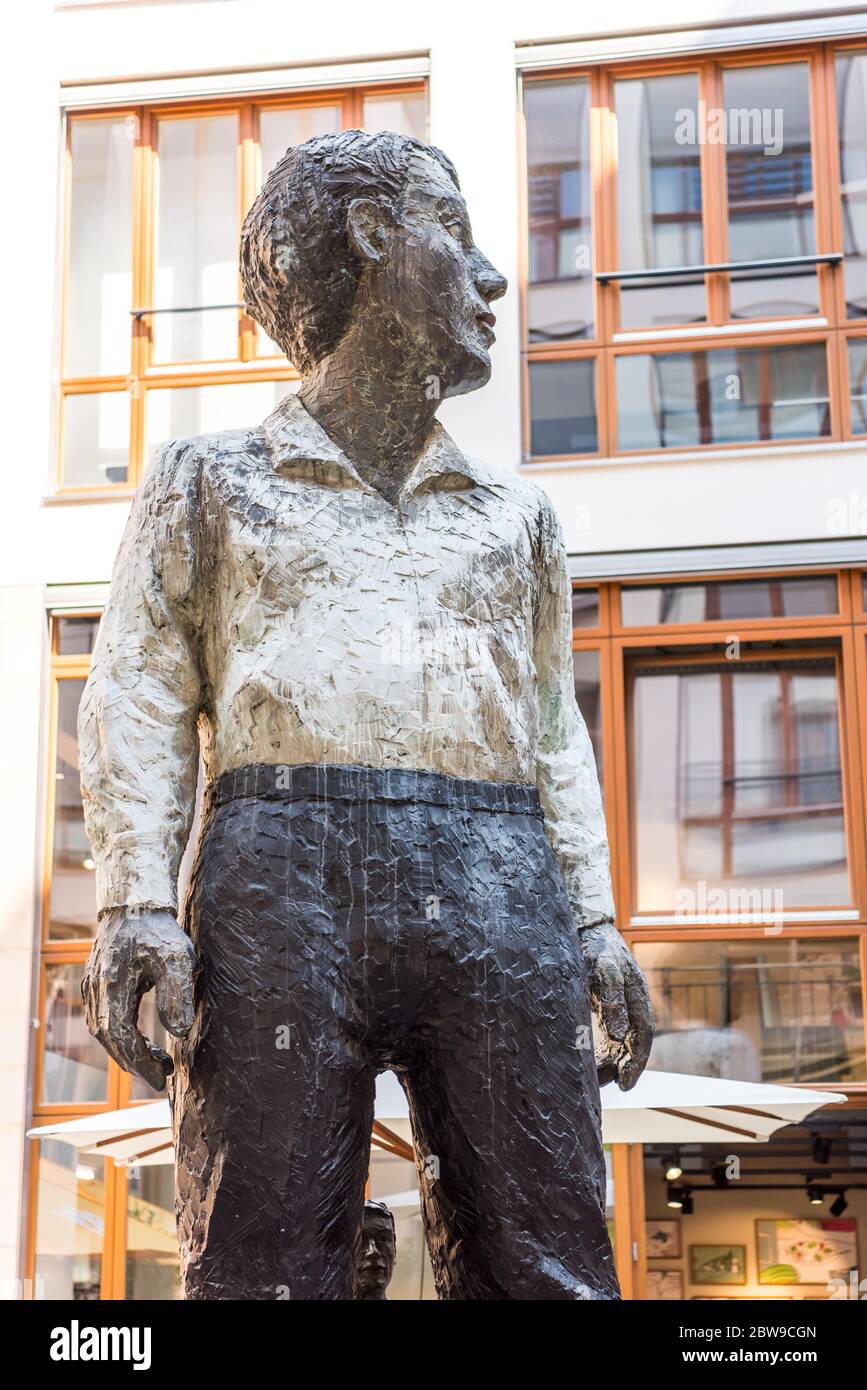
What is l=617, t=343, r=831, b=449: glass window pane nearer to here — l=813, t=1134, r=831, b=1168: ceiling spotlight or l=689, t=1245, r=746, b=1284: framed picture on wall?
l=813, t=1134, r=831, b=1168: ceiling spotlight

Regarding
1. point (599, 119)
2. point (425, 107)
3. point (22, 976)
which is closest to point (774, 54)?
point (599, 119)

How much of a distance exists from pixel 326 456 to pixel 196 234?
11.2m

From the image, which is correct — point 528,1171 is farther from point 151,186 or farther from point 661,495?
point 151,186

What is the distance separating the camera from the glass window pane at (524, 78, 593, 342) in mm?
13367

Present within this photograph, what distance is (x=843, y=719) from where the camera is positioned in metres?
12.4

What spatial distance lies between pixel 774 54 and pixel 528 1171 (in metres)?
11.6

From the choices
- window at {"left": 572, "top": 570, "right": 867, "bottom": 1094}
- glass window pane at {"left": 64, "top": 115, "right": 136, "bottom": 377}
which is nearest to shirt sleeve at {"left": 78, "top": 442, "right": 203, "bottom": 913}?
window at {"left": 572, "top": 570, "right": 867, "bottom": 1094}

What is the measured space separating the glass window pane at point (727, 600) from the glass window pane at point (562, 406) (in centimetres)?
115

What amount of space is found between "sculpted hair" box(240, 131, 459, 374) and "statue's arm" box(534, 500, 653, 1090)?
1.72 ft

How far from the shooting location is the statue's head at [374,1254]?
3.22m

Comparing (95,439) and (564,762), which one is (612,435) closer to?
(95,439)

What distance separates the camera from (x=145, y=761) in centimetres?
302

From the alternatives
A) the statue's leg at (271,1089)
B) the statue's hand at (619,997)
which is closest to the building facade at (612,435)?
the statue's hand at (619,997)

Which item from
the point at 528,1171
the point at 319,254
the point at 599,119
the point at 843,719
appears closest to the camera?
the point at 528,1171
